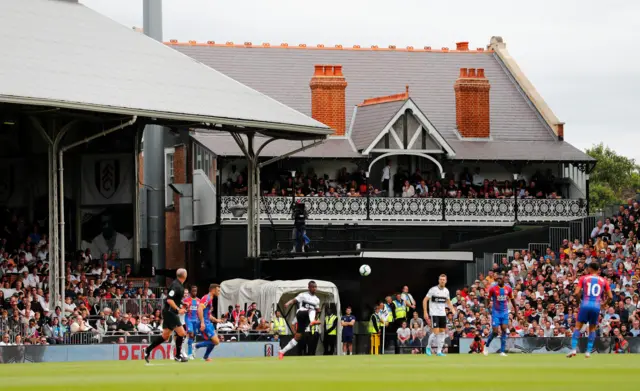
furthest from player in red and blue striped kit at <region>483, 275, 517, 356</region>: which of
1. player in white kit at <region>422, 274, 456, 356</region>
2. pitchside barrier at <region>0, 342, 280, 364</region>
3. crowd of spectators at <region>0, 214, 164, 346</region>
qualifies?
crowd of spectators at <region>0, 214, 164, 346</region>

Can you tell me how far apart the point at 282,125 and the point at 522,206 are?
1391cm

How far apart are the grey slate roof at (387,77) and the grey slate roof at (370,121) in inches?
41.3

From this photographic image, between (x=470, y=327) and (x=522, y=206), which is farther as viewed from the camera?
(x=522, y=206)

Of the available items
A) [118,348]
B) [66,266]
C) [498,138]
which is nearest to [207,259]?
[66,266]

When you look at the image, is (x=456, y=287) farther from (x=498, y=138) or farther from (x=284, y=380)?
(x=284, y=380)

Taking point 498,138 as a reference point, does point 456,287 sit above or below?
below

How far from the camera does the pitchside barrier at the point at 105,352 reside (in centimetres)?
3481

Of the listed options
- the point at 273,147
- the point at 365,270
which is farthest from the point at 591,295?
the point at 273,147

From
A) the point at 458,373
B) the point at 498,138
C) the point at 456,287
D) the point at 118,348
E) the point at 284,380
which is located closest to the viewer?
the point at 284,380

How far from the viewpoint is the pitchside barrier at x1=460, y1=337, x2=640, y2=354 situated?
122 ft

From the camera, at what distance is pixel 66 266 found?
155ft

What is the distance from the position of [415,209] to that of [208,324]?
2500 centimetres

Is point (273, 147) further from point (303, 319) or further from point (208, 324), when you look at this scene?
point (208, 324)

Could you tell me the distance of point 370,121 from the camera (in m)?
59.0
